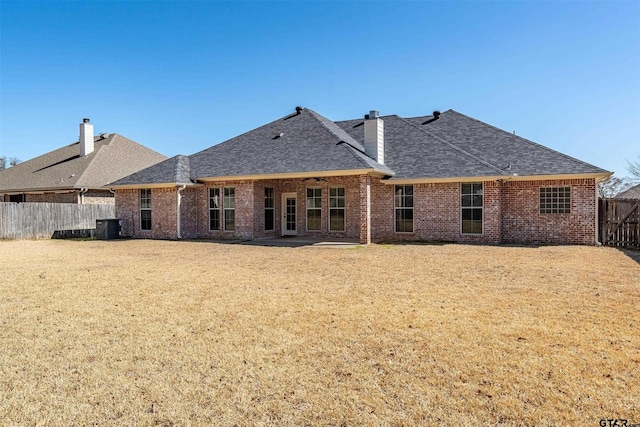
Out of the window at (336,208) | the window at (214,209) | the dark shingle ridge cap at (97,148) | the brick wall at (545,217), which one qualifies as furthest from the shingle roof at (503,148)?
the dark shingle ridge cap at (97,148)

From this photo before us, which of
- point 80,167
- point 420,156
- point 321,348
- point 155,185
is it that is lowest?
point 321,348

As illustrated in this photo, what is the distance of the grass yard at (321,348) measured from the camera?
319 cm

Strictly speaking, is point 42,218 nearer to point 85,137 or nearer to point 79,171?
point 79,171

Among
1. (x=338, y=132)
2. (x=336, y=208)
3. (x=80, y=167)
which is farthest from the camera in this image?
(x=80, y=167)

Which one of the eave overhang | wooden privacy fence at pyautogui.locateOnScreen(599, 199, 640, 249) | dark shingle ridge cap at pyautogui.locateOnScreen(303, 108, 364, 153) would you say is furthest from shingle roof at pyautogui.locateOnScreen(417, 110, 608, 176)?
the eave overhang

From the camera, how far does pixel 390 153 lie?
18859 millimetres

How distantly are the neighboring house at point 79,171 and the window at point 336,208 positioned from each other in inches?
549

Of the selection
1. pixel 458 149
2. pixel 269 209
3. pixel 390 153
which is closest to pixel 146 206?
pixel 269 209

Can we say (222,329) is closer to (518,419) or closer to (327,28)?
(518,419)

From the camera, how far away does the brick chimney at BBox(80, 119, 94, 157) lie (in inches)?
1058

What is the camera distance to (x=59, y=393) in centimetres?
350

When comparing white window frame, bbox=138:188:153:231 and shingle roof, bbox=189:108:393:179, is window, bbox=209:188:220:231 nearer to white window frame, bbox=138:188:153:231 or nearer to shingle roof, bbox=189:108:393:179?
shingle roof, bbox=189:108:393:179

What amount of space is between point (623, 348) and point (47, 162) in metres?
33.2

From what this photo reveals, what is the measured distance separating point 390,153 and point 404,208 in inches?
129
